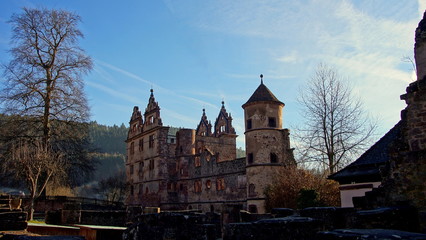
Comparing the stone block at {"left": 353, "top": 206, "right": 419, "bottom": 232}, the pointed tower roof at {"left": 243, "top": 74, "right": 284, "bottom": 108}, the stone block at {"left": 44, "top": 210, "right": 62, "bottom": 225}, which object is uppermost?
the pointed tower roof at {"left": 243, "top": 74, "right": 284, "bottom": 108}

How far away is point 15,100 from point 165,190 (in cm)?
2047

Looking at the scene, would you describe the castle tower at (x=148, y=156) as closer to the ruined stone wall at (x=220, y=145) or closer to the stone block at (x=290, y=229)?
the ruined stone wall at (x=220, y=145)

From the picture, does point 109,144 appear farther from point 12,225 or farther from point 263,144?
point 12,225

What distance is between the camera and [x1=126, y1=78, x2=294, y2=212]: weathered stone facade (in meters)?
34.1

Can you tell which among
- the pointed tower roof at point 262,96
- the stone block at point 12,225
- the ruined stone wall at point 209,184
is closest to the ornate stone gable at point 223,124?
the ruined stone wall at point 209,184

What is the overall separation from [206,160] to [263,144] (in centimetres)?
971

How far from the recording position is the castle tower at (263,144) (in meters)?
33.4

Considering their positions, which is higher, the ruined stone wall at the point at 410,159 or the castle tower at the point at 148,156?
the castle tower at the point at 148,156

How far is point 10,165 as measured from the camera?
26922 mm

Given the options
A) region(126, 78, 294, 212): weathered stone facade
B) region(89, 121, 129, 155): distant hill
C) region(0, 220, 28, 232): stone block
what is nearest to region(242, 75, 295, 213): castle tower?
region(126, 78, 294, 212): weathered stone facade

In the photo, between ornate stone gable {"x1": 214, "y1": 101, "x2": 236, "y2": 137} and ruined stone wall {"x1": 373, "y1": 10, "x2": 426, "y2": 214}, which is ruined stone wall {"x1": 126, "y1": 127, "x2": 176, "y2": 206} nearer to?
ornate stone gable {"x1": 214, "y1": 101, "x2": 236, "y2": 137}

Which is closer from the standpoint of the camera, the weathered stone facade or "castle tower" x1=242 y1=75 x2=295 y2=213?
"castle tower" x1=242 y1=75 x2=295 y2=213

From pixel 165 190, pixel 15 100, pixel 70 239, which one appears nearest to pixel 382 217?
pixel 70 239

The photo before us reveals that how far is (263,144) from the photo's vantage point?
1339 inches
